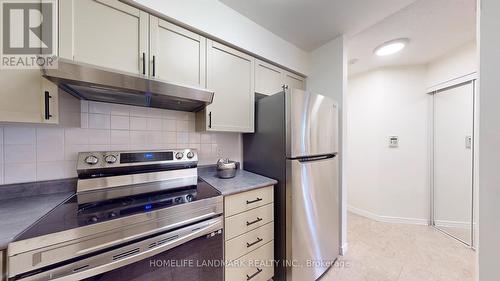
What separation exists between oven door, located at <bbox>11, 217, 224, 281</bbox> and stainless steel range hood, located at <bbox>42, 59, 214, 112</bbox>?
0.79 metres

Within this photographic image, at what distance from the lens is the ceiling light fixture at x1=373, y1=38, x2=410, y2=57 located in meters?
2.03

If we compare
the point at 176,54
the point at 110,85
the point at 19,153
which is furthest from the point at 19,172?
the point at 176,54

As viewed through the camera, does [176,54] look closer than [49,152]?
No

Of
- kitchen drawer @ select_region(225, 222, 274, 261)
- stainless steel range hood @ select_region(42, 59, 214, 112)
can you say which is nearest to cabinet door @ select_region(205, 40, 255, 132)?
stainless steel range hood @ select_region(42, 59, 214, 112)

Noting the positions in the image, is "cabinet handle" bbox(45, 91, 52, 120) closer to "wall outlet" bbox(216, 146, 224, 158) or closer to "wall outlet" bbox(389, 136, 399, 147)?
"wall outlet" bbox(216, 146, 224, 158)

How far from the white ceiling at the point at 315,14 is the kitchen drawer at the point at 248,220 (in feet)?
5.70

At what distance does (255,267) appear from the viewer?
4.29ft

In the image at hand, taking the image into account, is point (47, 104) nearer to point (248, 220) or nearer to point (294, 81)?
point (248, 220)

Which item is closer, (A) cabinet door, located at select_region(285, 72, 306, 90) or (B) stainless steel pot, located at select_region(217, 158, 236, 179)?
(B) stainless steel pot, located at select_region(217, 158, 236, 179)

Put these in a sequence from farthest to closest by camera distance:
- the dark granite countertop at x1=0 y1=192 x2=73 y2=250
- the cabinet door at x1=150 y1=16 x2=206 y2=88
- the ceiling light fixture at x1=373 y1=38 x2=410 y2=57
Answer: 1. the ceiling light fixture at x1=373 y1=38 x2=410 y2=57
2. the cabinet door at x1=150 y1=16 x2=206 y2=88
3. the dark granite countertop at x1=0 y1=192 x2=73 y2=250

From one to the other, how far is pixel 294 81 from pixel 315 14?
→ 71cm

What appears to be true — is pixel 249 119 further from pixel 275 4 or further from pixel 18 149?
pixel 18 149

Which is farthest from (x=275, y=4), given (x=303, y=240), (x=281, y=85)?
(x=303, y=240)

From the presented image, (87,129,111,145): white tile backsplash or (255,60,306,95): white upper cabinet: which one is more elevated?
(255,60,306,95): white upper cabinet
